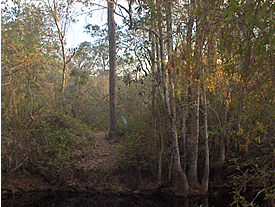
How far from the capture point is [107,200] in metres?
6.87

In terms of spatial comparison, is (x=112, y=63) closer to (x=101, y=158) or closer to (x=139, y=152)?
(x=101, y=158)

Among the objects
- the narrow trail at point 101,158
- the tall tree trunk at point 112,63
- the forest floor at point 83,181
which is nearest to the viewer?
the forest floor at point 83,181

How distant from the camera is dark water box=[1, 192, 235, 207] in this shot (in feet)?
21.4

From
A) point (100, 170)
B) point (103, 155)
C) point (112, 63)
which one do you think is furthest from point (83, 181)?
point (112, 63)

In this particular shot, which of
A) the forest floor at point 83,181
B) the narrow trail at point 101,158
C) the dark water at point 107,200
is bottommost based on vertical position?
the dark water at point 107,200

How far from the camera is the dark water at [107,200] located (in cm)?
652

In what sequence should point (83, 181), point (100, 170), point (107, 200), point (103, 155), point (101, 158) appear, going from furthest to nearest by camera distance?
point (103, 155)
point (101, 158)
point (100, 170)
point (83, 181)
point (107, 200)

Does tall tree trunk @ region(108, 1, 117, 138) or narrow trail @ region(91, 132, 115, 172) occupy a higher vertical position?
tall tree trunk @ region(108, 1, 117, 138)

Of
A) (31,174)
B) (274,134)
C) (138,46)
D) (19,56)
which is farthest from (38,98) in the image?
(274,134)

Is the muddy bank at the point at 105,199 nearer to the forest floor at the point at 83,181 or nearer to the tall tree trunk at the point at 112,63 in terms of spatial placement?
the forest floor at the point at 83,181

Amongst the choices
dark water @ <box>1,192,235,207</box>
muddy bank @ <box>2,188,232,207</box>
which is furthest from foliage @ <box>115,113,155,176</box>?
dark water @ <box>1,192,235,207</box>

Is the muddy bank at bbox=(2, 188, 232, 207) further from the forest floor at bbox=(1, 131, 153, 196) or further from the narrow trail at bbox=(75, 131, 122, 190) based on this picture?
the narrow trail at bbox=(75, 131, 122, 190)

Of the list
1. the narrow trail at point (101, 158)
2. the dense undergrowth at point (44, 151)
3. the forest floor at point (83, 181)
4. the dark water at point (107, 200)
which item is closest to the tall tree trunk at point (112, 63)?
the narrow trail at point (101, 158)

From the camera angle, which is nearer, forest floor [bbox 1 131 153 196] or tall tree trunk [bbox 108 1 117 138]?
forest floor [bbox 1 131 153 196]
